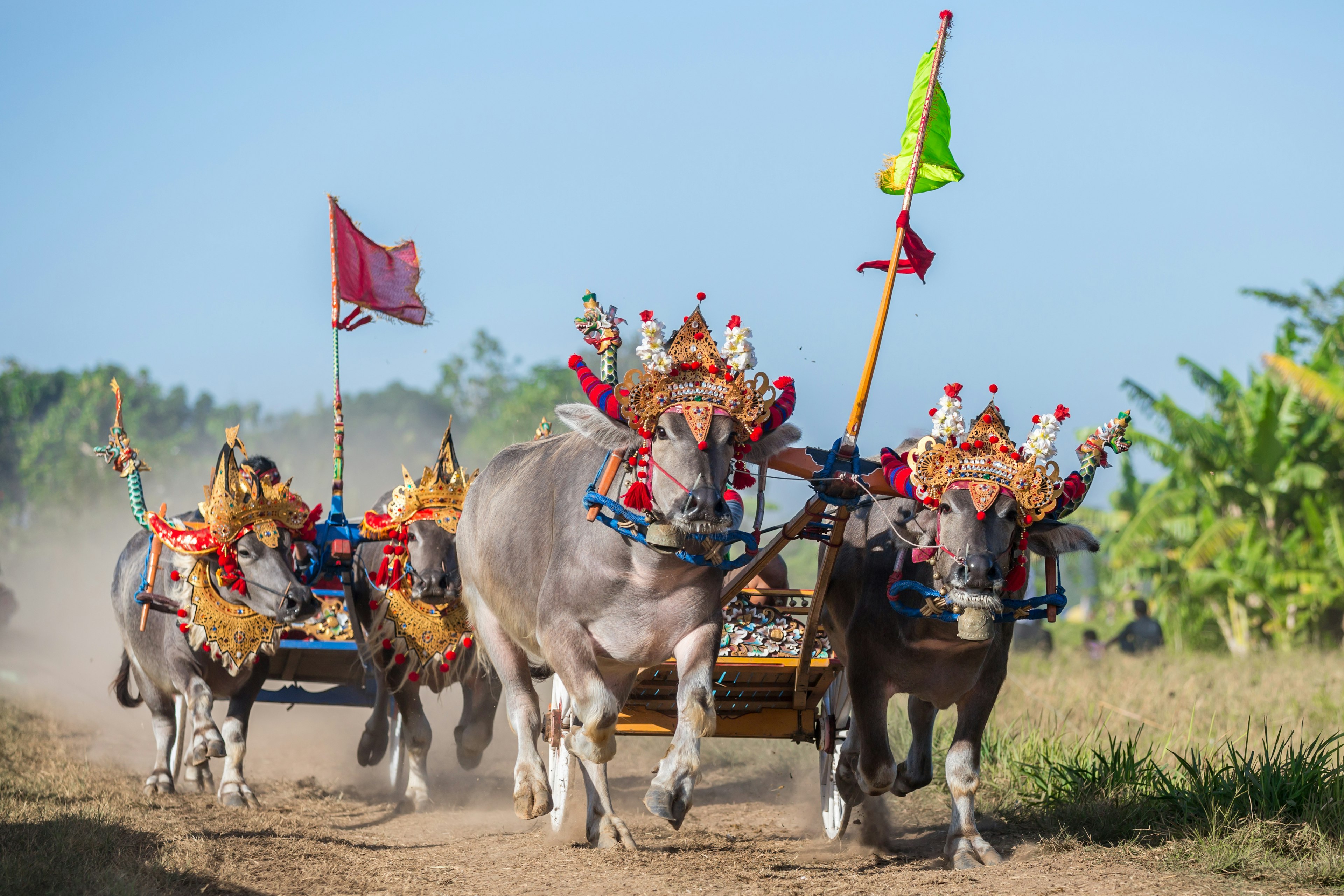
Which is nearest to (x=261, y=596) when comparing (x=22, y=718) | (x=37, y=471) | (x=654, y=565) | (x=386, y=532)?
(x=386, y=532)

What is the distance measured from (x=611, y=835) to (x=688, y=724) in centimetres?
205

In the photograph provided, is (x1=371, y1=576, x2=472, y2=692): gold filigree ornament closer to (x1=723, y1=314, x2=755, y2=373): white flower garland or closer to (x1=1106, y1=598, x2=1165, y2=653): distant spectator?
(x1=723, y1=314, x2=755, y2=373): white flower garland

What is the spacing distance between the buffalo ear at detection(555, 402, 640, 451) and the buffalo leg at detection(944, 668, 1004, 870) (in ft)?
7.53

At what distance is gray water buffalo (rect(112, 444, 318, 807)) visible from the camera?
757cm

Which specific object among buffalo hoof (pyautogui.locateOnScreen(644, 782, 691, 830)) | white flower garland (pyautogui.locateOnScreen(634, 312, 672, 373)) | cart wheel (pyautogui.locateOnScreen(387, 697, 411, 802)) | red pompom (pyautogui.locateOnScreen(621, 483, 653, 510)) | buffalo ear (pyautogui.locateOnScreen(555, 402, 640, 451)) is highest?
white flower garland (pyautogui.locateOnScreen(634, 312, 672, 373))

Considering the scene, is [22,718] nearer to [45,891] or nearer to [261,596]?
[261,596]

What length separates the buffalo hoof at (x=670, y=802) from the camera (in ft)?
14.9

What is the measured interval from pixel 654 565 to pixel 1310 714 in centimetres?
825

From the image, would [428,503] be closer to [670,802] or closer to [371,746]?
[371,746]

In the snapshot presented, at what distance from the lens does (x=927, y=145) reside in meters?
6.25

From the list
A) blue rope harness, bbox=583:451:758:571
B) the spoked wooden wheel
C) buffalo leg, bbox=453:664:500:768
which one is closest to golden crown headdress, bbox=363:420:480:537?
buffalo leg, bbox=453:664:500:768

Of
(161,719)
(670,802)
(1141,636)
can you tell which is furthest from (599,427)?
(1141,636)

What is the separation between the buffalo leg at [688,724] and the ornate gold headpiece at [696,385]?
0.84 metres

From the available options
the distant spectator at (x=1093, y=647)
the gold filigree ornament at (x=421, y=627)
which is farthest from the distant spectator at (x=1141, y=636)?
the gold filigree ornament at (x=421, y=627)
